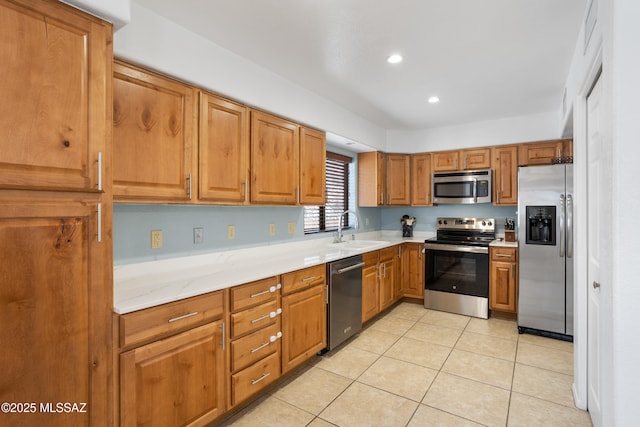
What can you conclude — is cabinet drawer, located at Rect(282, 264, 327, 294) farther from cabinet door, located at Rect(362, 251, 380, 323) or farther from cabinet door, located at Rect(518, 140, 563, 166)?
cabinet door, located at Rect(518, 140, 563, 166)

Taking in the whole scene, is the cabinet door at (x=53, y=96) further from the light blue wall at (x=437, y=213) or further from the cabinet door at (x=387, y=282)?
the light blue wall at (x=437, y=213)

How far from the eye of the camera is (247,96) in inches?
99.1

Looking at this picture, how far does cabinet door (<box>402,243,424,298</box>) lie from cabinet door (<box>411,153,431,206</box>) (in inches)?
27.4

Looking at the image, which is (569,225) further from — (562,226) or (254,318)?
(254,318)

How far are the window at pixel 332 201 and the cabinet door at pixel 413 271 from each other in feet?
3.09

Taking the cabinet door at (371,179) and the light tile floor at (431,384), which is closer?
the light tile floor at (431,384)

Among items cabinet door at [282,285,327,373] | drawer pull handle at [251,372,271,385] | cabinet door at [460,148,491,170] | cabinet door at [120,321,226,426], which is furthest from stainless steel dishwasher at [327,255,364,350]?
cabinet door at [460,148,491,170]

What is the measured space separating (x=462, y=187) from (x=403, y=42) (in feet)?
8.70

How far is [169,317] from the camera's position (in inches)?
67.5

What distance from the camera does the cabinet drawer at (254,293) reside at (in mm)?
2070

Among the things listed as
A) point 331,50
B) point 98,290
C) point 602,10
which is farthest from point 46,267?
point 602,10

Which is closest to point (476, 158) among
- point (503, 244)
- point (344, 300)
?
point (503, 244)

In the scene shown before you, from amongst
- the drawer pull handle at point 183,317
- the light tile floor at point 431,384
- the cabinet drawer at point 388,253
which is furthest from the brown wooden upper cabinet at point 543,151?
the drawer pull handle at point 183,317

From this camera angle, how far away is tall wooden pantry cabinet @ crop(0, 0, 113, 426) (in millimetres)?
1193
